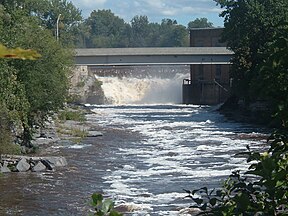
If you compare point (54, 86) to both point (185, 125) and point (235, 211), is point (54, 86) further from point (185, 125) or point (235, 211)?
point (235, 211)

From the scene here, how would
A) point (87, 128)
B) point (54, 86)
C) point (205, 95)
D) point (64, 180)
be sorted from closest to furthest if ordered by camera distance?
point (64, 180) → point (54, 86) → point (87, 128) → point (205, 95)

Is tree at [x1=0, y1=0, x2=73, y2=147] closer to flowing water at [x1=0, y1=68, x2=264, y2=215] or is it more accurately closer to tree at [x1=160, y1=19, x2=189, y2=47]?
flowing water at [x1=0, y1=68, x2=264, y2=215]

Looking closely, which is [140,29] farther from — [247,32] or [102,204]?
[102,204]

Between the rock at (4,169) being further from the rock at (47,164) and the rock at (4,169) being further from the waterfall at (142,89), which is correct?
the waterfall at (142,89)

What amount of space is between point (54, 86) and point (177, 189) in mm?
11059

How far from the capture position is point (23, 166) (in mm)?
25125

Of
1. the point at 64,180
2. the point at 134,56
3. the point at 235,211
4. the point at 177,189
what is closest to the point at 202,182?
the point at 177,189

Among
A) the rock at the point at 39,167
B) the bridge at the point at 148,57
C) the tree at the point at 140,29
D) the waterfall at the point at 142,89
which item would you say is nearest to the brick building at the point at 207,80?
the bridge at the point at 148,57

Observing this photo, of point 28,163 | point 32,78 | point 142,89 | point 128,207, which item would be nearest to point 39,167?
point 28,163

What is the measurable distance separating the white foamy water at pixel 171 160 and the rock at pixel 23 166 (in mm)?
3053

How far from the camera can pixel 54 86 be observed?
100.0ft

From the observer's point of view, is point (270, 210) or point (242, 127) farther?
point (242, 127)

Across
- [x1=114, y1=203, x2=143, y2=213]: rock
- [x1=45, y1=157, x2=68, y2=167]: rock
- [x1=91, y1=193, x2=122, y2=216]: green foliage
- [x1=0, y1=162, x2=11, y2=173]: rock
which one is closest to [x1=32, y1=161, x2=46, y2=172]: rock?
[x1=45, y1=157, x2=68, y2=167]: rock

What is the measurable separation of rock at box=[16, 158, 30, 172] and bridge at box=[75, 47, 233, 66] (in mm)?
39985
